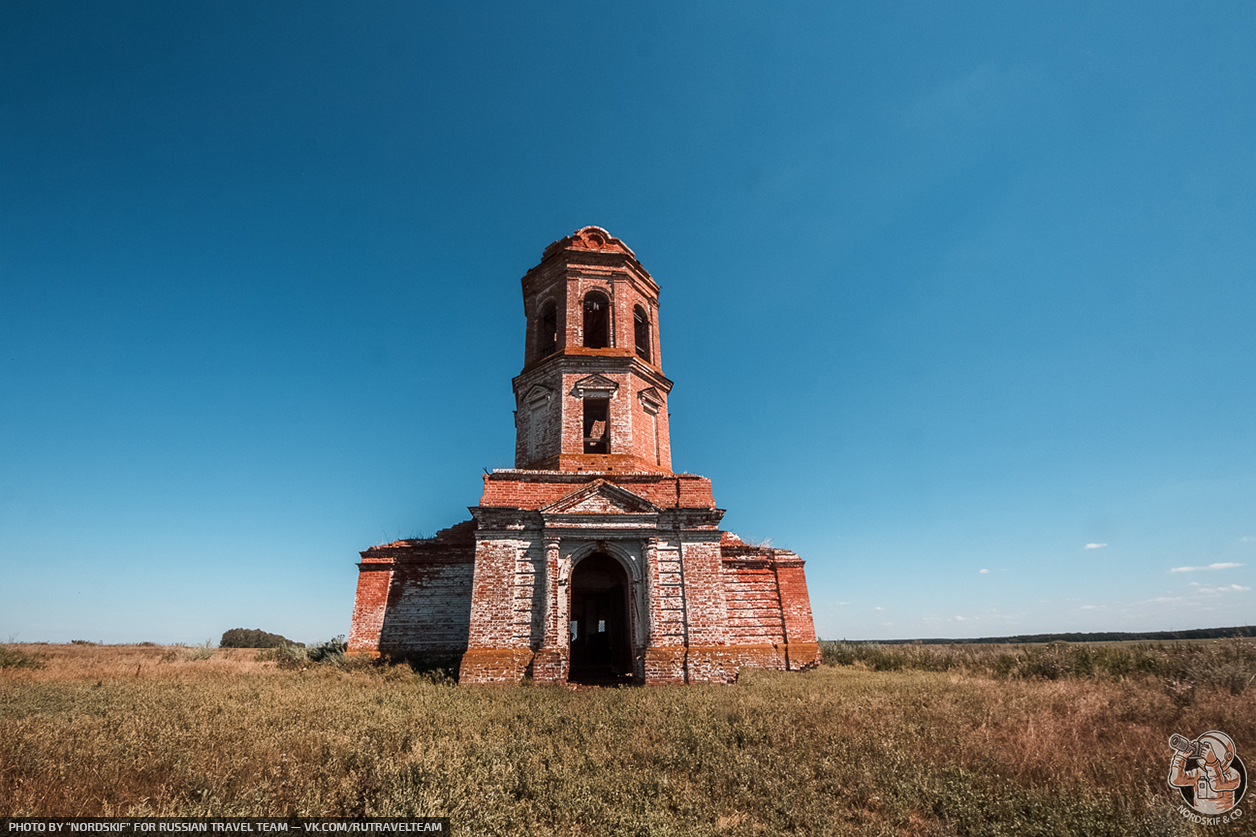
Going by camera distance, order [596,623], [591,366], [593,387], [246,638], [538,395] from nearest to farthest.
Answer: [593,387], [591,366], [538,395], [596,623], [246,638]

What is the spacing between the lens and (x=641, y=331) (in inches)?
699

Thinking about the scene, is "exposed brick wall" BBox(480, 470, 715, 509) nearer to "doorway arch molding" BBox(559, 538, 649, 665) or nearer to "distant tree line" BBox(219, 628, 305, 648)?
"doorway arch molding" BBox(559, 538, 649, 665)

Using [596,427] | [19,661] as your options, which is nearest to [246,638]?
[19,661]

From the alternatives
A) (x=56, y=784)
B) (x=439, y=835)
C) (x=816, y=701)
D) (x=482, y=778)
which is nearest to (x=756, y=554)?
(x=816, y=701)

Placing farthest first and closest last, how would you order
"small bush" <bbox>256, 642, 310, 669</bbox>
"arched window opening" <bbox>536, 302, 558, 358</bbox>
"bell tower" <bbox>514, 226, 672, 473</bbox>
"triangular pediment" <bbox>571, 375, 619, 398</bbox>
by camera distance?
1. "arched window opening" <bbox>536, 302, 558, 358</bbox>
2. "triangular pediment" <bbox>571, 375, 619, 398</bbox>
3. "bell tower" <bbox>514, 226, 672, 473</bbox>
4. "small bush" <bbox>256, 642, 310, 669</bbox>

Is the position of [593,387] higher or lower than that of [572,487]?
higher

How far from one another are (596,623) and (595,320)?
13923mm

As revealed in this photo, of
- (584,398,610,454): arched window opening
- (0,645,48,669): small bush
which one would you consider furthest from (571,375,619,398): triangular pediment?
(0,645,48,669): small bush

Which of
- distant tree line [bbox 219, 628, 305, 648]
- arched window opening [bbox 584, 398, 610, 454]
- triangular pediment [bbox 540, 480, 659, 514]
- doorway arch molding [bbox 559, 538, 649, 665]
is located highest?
arched window opening [bbox 584, 398, 610, 454]

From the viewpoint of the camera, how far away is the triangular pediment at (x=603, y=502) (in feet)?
42.8

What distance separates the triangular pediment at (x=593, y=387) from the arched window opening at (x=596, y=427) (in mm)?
232

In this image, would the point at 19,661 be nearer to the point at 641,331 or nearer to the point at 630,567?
the point at 630,567

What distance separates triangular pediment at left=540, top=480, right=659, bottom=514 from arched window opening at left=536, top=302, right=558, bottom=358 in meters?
5.61

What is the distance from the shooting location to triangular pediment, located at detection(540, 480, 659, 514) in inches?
513
